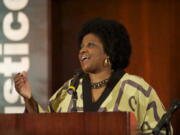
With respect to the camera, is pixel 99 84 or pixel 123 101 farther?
pixel 99 84

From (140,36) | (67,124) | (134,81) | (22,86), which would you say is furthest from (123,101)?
(140,36)

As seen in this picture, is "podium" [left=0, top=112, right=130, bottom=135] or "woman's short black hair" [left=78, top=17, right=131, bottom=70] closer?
"podium" [left=0, top=112, right=130, bottom=135]

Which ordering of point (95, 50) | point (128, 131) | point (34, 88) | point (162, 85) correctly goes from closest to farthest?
point (128, 131) → point (95, 50) → point (34, 88) → point (162, 85)

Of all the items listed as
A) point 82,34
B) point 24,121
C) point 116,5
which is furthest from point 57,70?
point 24,121

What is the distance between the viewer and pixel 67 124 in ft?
6.37

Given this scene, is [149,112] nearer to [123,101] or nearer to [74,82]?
[123,101]

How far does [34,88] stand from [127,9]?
1015 mm

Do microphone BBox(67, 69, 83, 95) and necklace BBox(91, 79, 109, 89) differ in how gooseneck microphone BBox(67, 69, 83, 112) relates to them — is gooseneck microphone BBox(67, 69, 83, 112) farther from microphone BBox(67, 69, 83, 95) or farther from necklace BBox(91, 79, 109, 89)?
necklace BBox(91, 79, 109, 89)

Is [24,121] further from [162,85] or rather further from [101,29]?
[162,85]

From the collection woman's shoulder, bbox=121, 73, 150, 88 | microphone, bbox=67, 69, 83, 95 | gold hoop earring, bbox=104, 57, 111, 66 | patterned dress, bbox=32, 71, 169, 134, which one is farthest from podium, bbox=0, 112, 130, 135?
gold hoop earring, bbox=104, 57, 111, 66

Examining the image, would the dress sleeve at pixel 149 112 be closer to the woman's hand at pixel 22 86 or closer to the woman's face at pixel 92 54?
the woman's face at pixel 92 54

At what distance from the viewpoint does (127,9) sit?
427 cm

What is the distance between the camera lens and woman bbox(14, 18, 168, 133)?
2629 millimetres

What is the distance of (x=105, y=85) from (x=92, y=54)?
179mm
